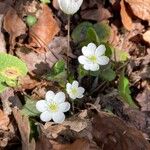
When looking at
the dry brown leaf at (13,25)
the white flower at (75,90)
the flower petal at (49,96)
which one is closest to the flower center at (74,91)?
the white flower at (75,90)

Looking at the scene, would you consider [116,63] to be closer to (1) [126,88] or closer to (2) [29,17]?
(1) [126,88]

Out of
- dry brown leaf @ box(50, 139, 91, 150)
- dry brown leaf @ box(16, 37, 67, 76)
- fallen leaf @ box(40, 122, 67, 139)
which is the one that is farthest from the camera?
dry brown leaf @ box(16, 37, 67, 76)

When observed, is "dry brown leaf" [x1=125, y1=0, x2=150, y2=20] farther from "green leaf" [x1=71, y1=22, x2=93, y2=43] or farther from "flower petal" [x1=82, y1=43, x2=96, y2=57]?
"flower petal" [x1=82, y1=43, x2=96, y2=57]

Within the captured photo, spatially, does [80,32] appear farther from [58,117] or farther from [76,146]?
[76,146]

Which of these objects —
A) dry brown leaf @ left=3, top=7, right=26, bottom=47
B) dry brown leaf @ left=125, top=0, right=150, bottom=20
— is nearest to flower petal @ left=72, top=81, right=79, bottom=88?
dry brown leaf @ left=3, top=7, right=26, bottom=47

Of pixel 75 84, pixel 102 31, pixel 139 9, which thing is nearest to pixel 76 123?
pixel 75 84

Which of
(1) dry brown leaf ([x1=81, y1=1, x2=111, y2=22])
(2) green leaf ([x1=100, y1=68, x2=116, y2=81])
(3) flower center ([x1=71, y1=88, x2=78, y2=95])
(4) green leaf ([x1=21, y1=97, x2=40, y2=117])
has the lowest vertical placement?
(4) green leaf ([x1=21, y1=97, x2=40, y2=117])

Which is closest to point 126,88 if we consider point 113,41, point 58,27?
point 113,41
